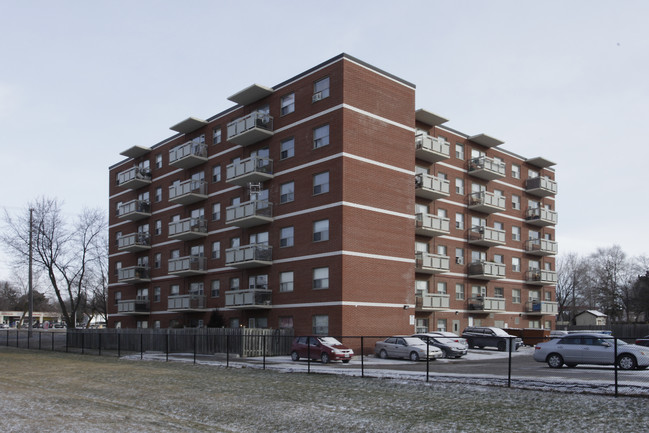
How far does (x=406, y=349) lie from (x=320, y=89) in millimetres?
17926

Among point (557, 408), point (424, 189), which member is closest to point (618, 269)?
point (424, 189)

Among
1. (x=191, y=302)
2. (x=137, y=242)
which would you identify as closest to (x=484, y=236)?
(x=191, y=302)

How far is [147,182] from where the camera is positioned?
59.2 meters

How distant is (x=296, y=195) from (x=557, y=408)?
2876 centimetres

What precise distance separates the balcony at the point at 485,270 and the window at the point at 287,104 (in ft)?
67.6

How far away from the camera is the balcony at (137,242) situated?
58406mm

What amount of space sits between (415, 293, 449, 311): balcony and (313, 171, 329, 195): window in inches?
452

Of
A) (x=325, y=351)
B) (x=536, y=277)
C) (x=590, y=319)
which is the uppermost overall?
(x=536, y=277)

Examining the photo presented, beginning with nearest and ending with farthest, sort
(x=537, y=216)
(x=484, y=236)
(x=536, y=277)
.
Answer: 1. (x=484, y=236)
2. (x=536, y=277)
3. (x=537, y=216)

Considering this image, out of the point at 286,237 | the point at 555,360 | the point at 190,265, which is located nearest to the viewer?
the point at 555,360

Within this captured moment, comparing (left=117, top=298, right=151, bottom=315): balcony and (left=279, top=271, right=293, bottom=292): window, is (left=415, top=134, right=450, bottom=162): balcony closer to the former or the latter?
(left=279, top=271, right=293, bottom=292): window

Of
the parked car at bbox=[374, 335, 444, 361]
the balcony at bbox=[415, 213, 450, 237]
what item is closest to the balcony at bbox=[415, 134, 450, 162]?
the balcony at bbox=[415, 213, 450, 237]

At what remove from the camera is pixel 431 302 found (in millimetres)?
44469

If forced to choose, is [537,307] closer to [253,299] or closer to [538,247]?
[538,247]
